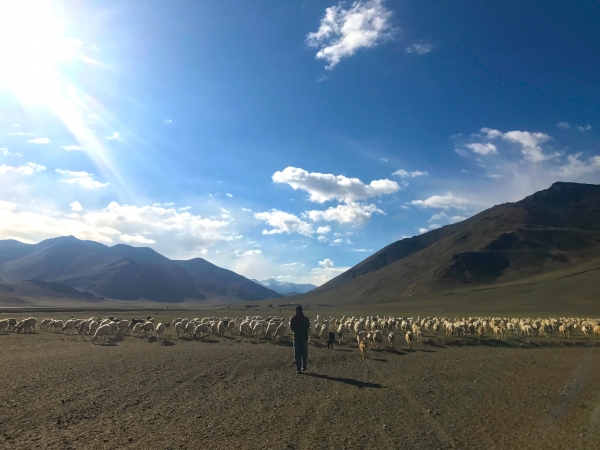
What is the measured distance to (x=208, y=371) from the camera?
14.1 metres

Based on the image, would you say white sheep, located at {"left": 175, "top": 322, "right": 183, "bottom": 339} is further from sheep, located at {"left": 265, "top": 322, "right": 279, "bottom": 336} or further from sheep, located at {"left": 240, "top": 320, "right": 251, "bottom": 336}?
sheep, located at {"left": 265, "top": 322, "right": 279, "bottom": 336}

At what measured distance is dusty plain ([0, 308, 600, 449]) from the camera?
306 inches

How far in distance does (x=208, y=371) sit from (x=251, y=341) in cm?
1098

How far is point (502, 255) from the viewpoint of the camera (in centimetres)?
12888

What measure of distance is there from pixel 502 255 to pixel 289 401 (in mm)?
133109

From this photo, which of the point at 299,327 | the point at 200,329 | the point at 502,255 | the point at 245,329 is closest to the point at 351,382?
the point at 299,327

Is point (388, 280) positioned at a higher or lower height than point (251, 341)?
higher

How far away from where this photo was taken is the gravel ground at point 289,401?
7.77 meters

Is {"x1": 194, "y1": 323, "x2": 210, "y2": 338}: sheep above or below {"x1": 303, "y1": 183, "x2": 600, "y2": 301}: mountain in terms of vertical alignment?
below

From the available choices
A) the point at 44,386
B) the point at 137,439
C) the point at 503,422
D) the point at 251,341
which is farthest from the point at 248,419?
the point at 251,341

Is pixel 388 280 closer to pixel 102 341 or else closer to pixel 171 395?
pixel 102 341

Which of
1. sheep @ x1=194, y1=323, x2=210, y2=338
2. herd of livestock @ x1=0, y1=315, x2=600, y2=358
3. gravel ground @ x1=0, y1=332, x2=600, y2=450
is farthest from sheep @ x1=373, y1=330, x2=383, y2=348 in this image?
sheep @ x1=194, y1=323, x2=210, y2=338

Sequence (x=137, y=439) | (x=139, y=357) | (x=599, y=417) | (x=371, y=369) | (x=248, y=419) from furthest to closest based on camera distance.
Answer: (x=139, y=357) → (x=371, y=369) → (x=599, y=417) → (x=248, y=419) → (x=137, y=439)

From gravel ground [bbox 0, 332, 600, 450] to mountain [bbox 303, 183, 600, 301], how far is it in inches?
3897
